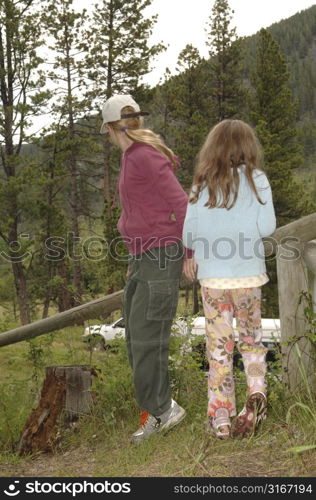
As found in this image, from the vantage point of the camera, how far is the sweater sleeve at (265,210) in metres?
3.11

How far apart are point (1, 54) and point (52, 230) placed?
871 cm

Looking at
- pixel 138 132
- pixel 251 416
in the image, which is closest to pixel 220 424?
pixel 251 416

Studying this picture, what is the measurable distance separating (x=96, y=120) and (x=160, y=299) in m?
28.2

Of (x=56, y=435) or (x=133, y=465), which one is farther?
(x=56, y=435)

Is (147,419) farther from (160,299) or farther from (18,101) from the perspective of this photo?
(18,101)

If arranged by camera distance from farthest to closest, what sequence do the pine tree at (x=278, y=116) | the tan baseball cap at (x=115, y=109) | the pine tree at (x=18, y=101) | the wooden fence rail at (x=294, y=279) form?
the pine tree at (x=278, y=116) < the pine tree at (x=18, y=101) < the wooden fence rail at (x=294, y=279) < the tan baseball cap at (x=115, y=109)

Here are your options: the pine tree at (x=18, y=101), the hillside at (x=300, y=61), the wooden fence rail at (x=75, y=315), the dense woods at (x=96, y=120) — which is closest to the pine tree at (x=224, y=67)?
the dense woods at (x=96, y=120)

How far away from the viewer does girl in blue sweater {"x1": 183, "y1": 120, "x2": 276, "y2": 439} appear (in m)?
3.09

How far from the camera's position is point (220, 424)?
3168 mm

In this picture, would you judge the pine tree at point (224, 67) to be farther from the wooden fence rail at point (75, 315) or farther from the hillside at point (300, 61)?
the hillside at point (300, 61)

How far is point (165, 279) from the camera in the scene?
10.8 ft

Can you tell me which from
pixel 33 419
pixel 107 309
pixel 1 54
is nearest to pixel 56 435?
pixel 33 419

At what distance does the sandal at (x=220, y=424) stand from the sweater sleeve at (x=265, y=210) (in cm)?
98

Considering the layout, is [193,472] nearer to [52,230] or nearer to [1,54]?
[1,54]
